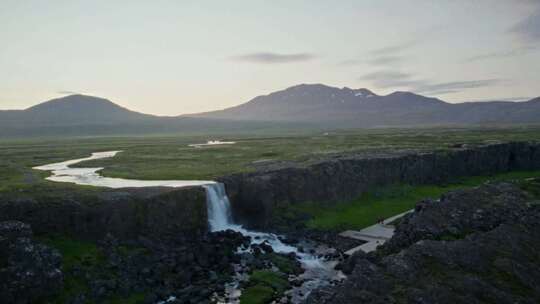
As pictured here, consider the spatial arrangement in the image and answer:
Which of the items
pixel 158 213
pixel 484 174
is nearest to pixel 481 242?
pixel 158 213

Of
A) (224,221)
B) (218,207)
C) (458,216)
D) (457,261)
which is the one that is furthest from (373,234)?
(457,261)

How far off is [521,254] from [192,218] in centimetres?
3685

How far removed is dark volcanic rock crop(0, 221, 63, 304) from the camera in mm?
36156

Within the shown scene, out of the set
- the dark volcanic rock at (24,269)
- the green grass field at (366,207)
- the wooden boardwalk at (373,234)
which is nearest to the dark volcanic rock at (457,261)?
the wooden boardwalk at (373,234)

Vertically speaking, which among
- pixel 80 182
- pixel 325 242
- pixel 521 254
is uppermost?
pixel 80 182

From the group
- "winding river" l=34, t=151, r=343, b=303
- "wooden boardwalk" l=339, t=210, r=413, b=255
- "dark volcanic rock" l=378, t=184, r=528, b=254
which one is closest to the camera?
"dark volcanic rock" l=378, t=184, r=528, b=254

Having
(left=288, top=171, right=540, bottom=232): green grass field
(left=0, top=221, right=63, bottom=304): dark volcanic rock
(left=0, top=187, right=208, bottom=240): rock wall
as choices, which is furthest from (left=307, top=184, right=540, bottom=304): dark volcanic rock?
(left=0, top=221, right=63, bottom=304): dark volcanic rock

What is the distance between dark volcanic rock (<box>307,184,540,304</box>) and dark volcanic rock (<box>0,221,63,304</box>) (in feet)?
74.1

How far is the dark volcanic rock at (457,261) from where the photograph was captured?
102ft

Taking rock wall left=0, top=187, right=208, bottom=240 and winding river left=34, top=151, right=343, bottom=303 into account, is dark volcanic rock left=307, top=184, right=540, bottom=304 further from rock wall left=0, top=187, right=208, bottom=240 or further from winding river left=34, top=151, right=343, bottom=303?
rock wall left=0, top=187, right=208, bottom=240

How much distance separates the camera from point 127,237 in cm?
5034

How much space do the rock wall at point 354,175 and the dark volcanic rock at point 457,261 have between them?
→ 22144mm

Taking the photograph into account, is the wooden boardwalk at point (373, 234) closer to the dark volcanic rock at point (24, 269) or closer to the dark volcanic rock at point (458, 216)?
the dark volcanic rock at point (458, 216)

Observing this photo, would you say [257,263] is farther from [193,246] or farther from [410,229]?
[410,229]
